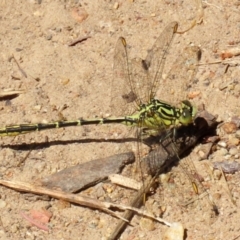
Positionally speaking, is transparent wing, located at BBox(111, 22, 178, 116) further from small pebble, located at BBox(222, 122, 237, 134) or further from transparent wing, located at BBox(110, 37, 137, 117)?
small pebble, located at BBox(222, 122, 237, 134)

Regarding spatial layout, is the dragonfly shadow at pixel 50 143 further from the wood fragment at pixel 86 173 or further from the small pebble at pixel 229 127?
the small pebble at pixel 229 127

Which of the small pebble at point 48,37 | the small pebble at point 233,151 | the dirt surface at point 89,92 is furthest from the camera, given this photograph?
the small pebble at point 48,37

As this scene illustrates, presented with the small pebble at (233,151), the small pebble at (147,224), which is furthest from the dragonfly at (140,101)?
the small pebble at (147,224)

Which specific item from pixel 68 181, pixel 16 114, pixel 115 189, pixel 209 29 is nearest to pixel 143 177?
pixel 115 189

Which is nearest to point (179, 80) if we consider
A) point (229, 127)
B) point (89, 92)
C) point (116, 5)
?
point (229, 127)

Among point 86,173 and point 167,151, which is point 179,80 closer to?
point 167,151

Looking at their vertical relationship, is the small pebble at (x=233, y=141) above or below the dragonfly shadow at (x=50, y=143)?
above

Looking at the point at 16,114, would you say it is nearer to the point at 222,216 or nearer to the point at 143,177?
the point at 143,177
